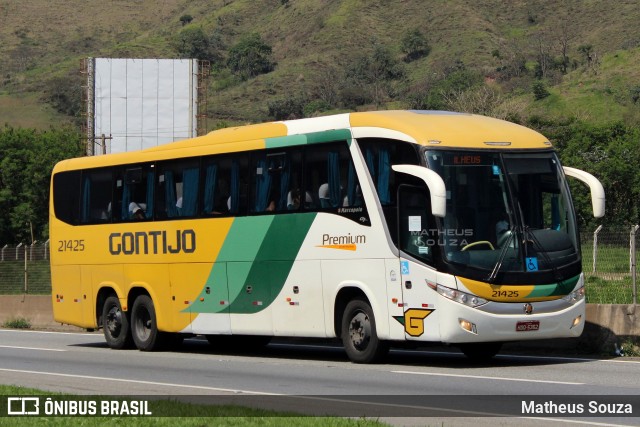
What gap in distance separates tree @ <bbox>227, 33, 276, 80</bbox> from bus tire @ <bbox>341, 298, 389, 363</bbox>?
6939 inches

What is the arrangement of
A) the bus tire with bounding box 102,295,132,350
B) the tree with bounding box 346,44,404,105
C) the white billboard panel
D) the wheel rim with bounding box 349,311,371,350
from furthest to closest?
the tree with bounding box 346,44,404,105
the white billboard panel
the bus tire with bounding box 102,295,132,350
the wheel rim with bounding box 349,311,371,350

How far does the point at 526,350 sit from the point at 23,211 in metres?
91.2

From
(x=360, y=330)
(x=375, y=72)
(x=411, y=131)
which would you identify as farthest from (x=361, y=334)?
(x=375, y=72)

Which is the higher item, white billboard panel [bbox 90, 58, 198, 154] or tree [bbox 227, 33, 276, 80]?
tree [bbox 227, 33, 276, 80]

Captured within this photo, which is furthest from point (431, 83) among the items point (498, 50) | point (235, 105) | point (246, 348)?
point (246, 348)

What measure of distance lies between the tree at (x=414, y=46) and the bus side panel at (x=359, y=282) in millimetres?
166817

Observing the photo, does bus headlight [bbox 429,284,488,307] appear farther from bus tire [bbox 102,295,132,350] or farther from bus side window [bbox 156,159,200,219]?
bus tire [bbox 102,295,132,350]

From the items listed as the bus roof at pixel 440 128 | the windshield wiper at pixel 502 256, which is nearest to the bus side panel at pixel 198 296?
the bus roof at pixel 440 128

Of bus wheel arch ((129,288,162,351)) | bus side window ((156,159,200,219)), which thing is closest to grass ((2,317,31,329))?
bus wheel arch ((129,288,162,351))

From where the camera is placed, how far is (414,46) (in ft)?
613

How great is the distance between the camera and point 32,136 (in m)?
121

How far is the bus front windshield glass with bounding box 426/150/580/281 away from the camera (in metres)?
18.8

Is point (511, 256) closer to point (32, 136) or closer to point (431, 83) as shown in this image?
point (32, 136)

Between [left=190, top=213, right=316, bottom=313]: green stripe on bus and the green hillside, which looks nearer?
[left=190, top=213, right=316, bottom=313]: green stripe on bus
